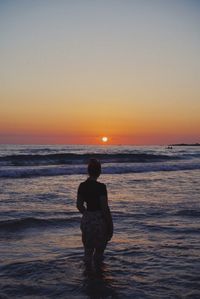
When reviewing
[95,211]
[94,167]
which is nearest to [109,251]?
[95,211]

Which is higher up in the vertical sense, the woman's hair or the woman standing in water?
the woman's hair

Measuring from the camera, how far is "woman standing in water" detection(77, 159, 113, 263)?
551 cm

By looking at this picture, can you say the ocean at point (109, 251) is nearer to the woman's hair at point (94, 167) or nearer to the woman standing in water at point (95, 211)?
the woman standing in water at point (95, 211)

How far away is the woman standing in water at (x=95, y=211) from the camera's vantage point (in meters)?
5.51

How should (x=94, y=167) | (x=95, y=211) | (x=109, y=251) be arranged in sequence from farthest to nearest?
(x=109, y=251)
(x=95, y=211)
(x=94, y=167)

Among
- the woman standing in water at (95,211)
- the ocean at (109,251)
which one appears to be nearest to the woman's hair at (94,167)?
the woman standing in water at (95,211)

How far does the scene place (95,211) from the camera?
5605mm

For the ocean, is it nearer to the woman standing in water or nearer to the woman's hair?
the woman standing in water

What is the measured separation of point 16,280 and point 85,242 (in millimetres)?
1221

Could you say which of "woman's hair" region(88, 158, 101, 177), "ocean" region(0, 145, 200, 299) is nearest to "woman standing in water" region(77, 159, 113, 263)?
"woman's hair" region(88, 158, 101, 177)

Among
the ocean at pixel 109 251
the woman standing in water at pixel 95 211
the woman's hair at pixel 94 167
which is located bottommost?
the ocean at pixel 109 251

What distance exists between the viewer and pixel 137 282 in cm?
563

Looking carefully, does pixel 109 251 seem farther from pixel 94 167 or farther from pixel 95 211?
pixel 94 167

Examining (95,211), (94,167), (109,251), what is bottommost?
(109,251)
